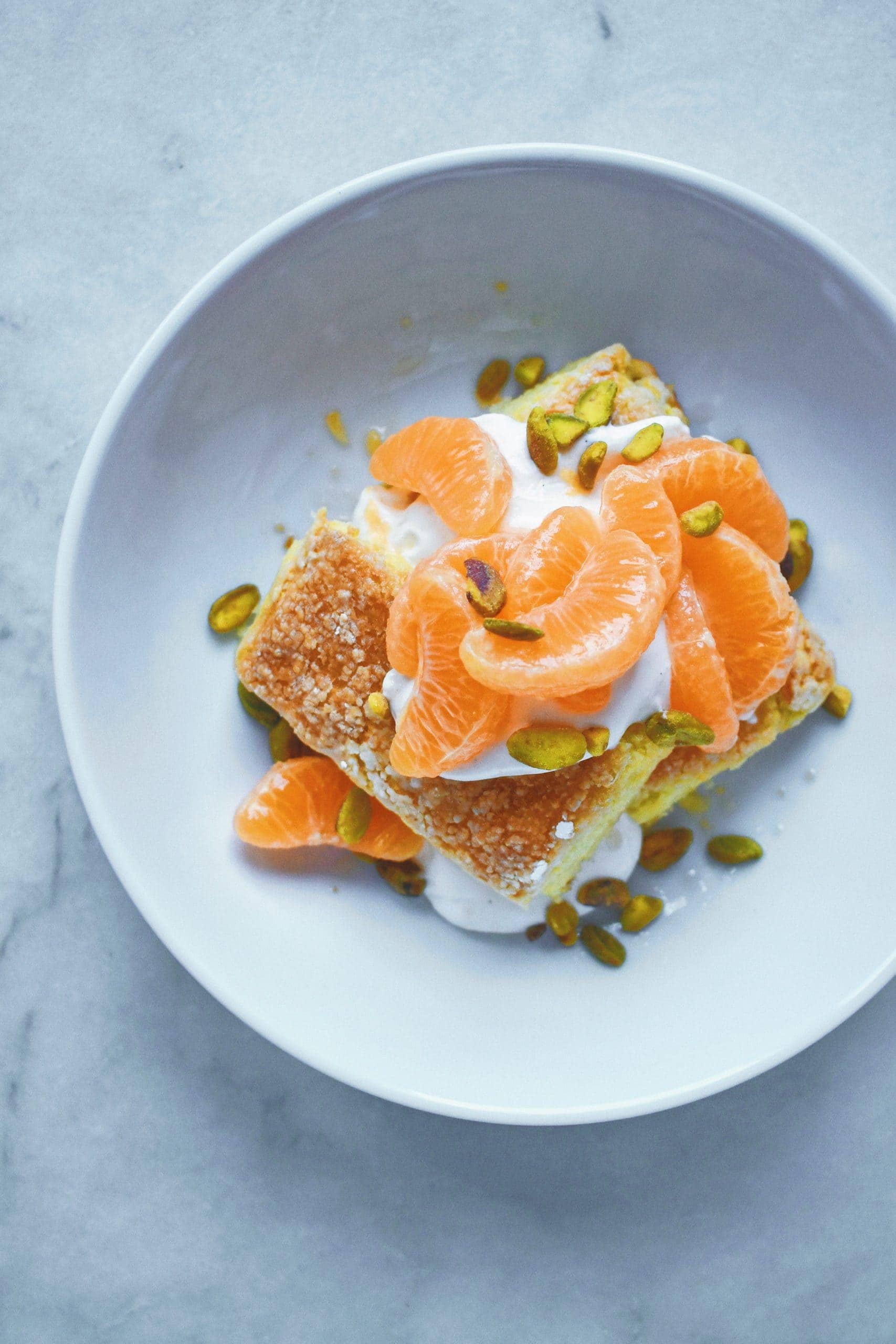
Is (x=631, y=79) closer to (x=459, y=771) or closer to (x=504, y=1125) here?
(x=459, y=771)

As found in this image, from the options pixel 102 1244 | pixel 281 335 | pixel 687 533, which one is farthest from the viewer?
pixel 102 1244

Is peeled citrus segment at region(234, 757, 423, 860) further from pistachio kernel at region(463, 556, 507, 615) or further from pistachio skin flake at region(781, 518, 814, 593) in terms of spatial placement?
pistachio skin flake at region(781, 518, 814, 593)

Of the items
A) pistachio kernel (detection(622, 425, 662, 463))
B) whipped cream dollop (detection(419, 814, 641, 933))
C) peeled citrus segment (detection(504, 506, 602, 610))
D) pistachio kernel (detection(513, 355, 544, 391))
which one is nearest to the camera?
peeled citrus segment (detection(504, 506, 602, 610))

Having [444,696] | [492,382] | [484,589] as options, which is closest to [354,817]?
[444,696]

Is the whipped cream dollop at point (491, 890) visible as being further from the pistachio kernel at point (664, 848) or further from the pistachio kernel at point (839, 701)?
the pistachio kernel at point (839, 701)

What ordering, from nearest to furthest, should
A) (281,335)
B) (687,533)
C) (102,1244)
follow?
(687,533) → (281,335) → (102,1244)

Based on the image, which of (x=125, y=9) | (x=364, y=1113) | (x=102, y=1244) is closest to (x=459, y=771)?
(x=364, y=1113)

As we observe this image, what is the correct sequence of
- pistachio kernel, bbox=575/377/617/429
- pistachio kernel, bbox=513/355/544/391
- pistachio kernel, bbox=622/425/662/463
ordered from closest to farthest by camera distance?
pistachio kernel, bbox=622/425/662/463
pistachio kernel, bbox=575/377/617/429
pistachio kernel, bbox=513/355/544/391

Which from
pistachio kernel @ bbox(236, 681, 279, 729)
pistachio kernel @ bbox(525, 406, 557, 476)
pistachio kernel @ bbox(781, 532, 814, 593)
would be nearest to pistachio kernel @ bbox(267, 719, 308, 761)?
pistachio kernel @ bbox(236, 681, 279, 729)
